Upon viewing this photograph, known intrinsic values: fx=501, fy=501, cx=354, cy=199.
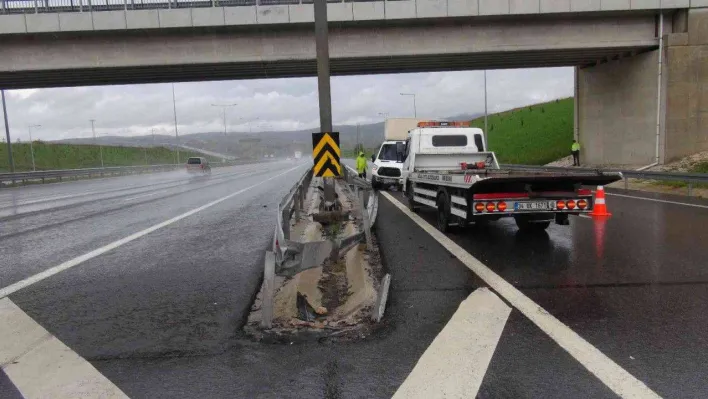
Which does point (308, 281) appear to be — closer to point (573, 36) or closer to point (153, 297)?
point (153, 297)

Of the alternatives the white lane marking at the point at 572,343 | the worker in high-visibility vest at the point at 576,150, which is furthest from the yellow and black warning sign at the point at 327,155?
the worker in high-visibility vest at the point at 576,150

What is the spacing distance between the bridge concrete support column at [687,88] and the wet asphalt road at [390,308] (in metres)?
14.3

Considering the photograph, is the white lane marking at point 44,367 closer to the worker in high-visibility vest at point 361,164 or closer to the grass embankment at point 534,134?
the worker in high-visibility vest at point 361,164

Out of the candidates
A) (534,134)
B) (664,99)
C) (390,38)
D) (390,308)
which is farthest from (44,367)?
(534,134)

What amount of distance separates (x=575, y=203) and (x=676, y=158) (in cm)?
1755

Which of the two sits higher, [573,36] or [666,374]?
[573,36]

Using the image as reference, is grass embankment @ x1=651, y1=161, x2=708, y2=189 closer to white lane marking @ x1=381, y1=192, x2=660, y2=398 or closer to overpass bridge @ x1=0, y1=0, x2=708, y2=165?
overpass bridge @ x1=0, y1=0, x2=708, y2=165

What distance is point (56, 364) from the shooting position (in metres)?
3.93

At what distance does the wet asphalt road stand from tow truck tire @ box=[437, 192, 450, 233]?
33 centimetres

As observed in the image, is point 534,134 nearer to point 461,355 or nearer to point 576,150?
point 576,150

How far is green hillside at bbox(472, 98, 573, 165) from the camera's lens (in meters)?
39.2

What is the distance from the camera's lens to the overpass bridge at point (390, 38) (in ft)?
67.3

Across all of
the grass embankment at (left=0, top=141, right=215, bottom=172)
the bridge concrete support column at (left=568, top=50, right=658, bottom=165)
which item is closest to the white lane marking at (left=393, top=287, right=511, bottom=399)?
the bridge concrete support column at (left=568, top=50, right=658, bottom=165)

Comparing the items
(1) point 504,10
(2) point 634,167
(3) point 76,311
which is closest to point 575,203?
(3) point 76,311
